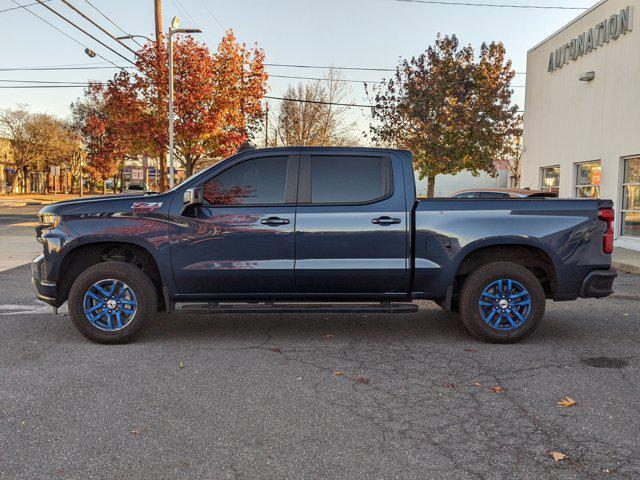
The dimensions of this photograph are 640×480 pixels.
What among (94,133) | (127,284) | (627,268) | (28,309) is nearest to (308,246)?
(127,284)

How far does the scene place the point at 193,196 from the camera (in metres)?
5.49

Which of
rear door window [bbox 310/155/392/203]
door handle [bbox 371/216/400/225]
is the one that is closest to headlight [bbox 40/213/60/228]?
rear door window [bbox 310/155/392/203]

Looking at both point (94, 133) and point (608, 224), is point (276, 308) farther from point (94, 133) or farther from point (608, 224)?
point (94, 133)

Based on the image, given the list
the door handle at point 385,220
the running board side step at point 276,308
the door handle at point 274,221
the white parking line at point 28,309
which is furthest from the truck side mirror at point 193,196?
the white parking line at point 28,309

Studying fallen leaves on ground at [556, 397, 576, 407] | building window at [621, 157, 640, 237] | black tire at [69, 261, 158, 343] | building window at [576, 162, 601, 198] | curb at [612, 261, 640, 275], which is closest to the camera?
fallen leaves on ground at [556, 397, 576, 407]

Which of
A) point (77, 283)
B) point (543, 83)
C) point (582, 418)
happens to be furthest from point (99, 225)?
point (543, 83)

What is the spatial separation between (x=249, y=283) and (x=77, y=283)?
1.64 meters

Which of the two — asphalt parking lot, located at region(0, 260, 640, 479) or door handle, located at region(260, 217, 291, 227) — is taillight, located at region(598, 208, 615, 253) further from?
door handle, located at region(260, 217, 291, 227)

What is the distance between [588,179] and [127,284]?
52.2 ft

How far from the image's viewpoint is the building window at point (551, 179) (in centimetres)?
2003

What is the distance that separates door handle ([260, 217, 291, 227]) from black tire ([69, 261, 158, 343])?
1262mm

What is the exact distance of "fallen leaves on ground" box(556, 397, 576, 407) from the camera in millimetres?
4176

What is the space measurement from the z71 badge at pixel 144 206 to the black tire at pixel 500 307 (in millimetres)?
3142

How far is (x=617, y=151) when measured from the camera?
619 inches
